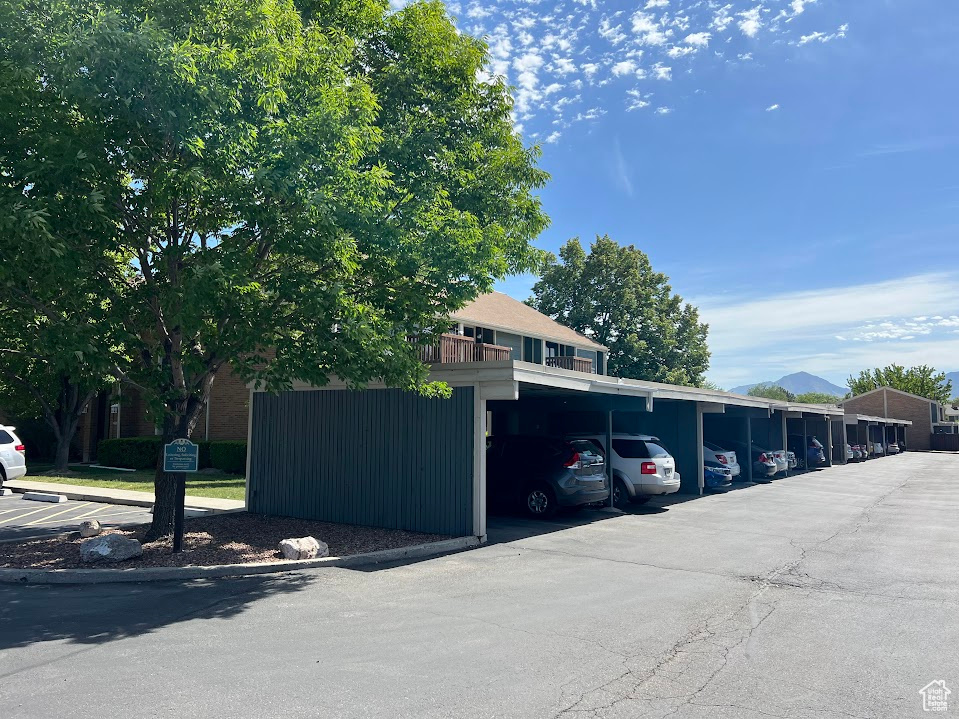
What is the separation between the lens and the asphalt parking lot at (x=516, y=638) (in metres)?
4.86

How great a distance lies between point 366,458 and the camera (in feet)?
40.6

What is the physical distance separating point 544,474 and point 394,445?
3.34 metres

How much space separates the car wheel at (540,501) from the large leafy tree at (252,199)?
15.1 feet

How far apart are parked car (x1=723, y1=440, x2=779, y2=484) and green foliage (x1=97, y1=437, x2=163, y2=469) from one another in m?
20.7

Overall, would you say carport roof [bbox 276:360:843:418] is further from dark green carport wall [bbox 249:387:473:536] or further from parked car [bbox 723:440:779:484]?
Answer: parked car [bbox 723:440:779:484]

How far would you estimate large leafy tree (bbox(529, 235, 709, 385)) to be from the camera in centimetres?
4731

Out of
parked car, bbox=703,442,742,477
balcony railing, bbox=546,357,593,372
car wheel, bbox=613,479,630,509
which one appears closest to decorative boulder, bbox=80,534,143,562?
car wheel, bbox=613,479,630,509

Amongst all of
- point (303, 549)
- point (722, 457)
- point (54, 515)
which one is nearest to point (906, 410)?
point (722, 457)

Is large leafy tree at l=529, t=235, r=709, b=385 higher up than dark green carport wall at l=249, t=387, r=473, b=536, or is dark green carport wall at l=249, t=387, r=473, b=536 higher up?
large leafy tree at l=529, t=235, r=709, b=385

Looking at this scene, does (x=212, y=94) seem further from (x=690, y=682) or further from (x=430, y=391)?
(x=690, y=682)

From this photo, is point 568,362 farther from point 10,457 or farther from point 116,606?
point 116,606

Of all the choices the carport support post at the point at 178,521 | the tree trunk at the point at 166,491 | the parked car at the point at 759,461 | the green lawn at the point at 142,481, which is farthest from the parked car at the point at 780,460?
the carport support post at the point at 178,521

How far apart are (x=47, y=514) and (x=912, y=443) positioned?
69920mm

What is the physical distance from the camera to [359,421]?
12.6 metres
